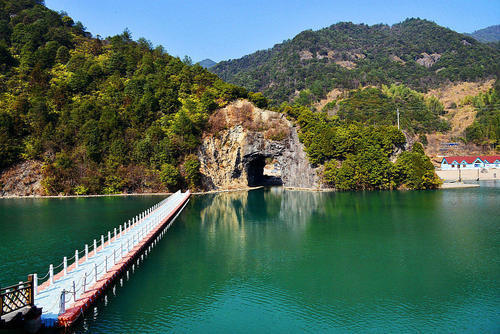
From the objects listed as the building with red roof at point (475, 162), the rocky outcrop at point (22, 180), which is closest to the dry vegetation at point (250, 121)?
the rocky outcrop at point (22, 180)

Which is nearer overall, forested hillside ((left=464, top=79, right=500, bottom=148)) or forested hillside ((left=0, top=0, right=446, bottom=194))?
forested hillside ((left=0, top=0, right=446, bottom=194))

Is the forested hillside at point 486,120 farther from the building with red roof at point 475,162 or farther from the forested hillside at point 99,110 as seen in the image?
the forested hillside at point 99,110

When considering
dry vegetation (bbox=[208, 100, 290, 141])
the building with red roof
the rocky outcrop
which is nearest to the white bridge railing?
the rocky outcrop

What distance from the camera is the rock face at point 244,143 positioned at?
193 ft

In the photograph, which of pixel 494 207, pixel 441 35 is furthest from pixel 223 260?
pixel 441 35

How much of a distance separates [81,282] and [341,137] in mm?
45595

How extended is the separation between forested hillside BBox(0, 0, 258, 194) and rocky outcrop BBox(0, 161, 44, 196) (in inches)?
46.3

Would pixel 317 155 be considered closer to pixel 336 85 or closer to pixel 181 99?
pixel 181 99

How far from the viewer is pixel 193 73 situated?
6738cm

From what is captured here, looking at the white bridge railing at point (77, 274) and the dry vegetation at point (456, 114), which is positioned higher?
the dry vegetation at point (456, 114)

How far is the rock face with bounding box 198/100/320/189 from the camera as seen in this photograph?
5878 cm

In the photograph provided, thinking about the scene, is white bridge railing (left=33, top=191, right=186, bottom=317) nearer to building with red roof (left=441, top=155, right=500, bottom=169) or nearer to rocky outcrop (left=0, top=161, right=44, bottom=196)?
rocky outcrop (left=0, top=161, right=44, bottom=196)

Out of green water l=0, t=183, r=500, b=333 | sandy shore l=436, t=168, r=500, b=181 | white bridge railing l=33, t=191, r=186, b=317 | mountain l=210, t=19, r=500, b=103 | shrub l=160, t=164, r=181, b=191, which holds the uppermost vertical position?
mountain l=210, t=19, r=500, b=103

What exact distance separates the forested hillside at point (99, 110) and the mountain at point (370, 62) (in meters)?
66.7
